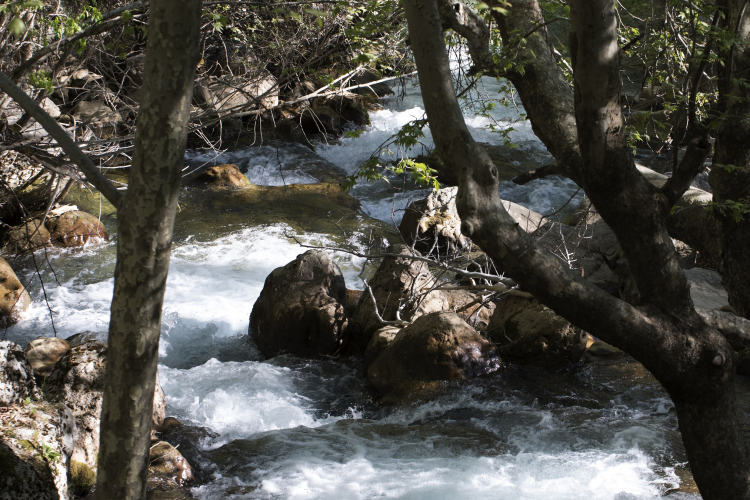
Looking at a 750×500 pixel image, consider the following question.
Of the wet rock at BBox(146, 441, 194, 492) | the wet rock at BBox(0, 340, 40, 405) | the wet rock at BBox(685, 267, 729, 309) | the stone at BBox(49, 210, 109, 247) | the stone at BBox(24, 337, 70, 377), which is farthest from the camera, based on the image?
the stone at BBox(49, 210, 109, 247)

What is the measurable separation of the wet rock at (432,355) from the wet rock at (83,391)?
9.33 feet

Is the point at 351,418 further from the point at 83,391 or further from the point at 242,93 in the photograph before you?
the point at 242,93

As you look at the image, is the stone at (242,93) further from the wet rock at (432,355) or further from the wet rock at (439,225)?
the wet rock at (439,225)

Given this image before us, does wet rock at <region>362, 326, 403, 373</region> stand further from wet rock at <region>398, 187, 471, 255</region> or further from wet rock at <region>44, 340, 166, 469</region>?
wet rock at <region>44, 340, 166, 469</region>

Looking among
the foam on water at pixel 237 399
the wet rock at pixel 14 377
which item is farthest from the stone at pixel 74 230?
the wet rock at pixel 14 377

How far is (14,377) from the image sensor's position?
3627 mm

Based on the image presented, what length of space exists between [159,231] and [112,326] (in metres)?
0.33

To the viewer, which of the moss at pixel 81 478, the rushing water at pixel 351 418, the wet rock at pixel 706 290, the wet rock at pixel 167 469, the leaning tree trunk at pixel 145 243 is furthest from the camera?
the wet rock at pixel 706 290

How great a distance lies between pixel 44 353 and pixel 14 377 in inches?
86.8

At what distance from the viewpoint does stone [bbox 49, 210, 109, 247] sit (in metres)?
10.2

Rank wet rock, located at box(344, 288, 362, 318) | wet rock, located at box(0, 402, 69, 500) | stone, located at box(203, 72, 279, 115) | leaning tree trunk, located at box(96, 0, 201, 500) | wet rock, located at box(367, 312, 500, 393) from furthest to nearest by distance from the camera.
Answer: wet rock, located at box(344, 288, 362, 318), wet rock, located at box(367, 312, 500, 393), stone, located at box(203, 72, 279, 115), wet rock, located at box(0, 402, 69, 500), leaning tree trunk, located at box(96, 0, 201, 500)

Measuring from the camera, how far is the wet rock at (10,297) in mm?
7957

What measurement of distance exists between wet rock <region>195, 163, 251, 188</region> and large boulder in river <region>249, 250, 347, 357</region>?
6.04 m

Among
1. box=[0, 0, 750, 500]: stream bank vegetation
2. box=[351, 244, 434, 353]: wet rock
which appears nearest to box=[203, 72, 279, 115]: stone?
box=[0, 0, 750, 500]: stream bank vegetation
